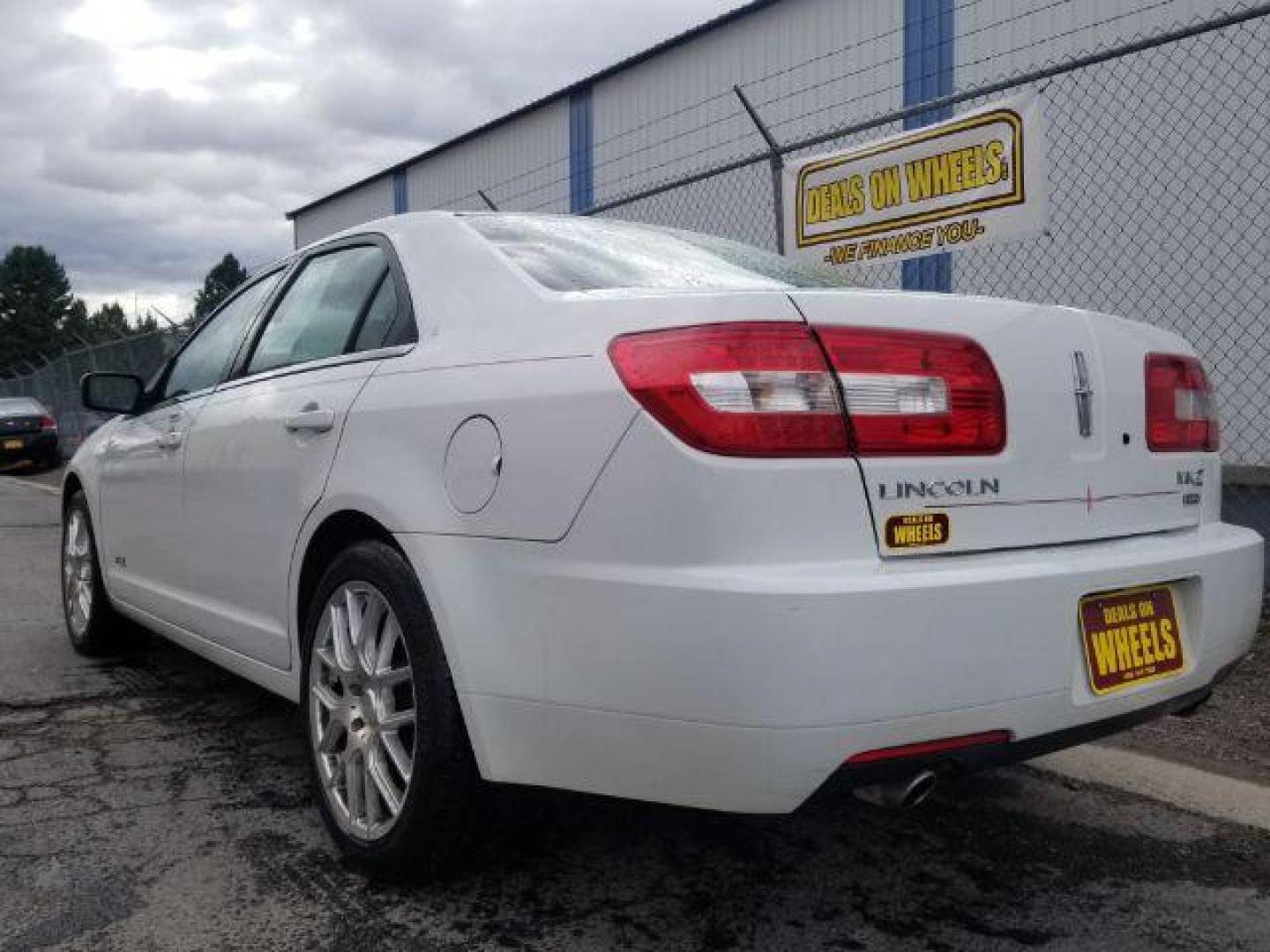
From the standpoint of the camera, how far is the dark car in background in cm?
1894

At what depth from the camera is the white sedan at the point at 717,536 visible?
188 cm

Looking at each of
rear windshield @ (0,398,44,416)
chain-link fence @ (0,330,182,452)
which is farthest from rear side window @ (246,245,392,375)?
→ rear windshield @ (0,398,44,416)

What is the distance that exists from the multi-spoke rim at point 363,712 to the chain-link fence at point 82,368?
1156cm

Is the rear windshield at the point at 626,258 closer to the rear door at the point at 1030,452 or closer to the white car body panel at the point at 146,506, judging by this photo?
the rear door at the point at 1030,452

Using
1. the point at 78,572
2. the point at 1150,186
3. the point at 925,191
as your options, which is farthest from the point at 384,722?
the point at 1150,186

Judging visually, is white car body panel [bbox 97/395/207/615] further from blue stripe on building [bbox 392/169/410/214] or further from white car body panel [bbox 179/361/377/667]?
blue stripe on building [bbox 392/169/410/214]

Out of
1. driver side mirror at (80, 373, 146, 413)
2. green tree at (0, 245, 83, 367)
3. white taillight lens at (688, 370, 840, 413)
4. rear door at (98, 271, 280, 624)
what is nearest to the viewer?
white taillight lens at (688, 370, 840, 413)

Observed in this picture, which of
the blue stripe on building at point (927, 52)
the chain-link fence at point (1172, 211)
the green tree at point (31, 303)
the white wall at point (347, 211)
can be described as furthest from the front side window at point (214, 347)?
the green tree at point (31, 303)

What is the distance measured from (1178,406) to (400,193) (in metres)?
18.8

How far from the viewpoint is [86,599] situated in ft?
15.8

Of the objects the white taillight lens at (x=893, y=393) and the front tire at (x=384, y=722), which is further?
the front tire at (x=384, y=722)

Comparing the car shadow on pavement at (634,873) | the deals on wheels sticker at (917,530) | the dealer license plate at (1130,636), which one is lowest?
the car shadow on pavement at (634,873)

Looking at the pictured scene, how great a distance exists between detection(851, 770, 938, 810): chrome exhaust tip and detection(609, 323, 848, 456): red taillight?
22.4 inches

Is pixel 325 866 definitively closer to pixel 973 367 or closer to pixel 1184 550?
pixel 973 367
